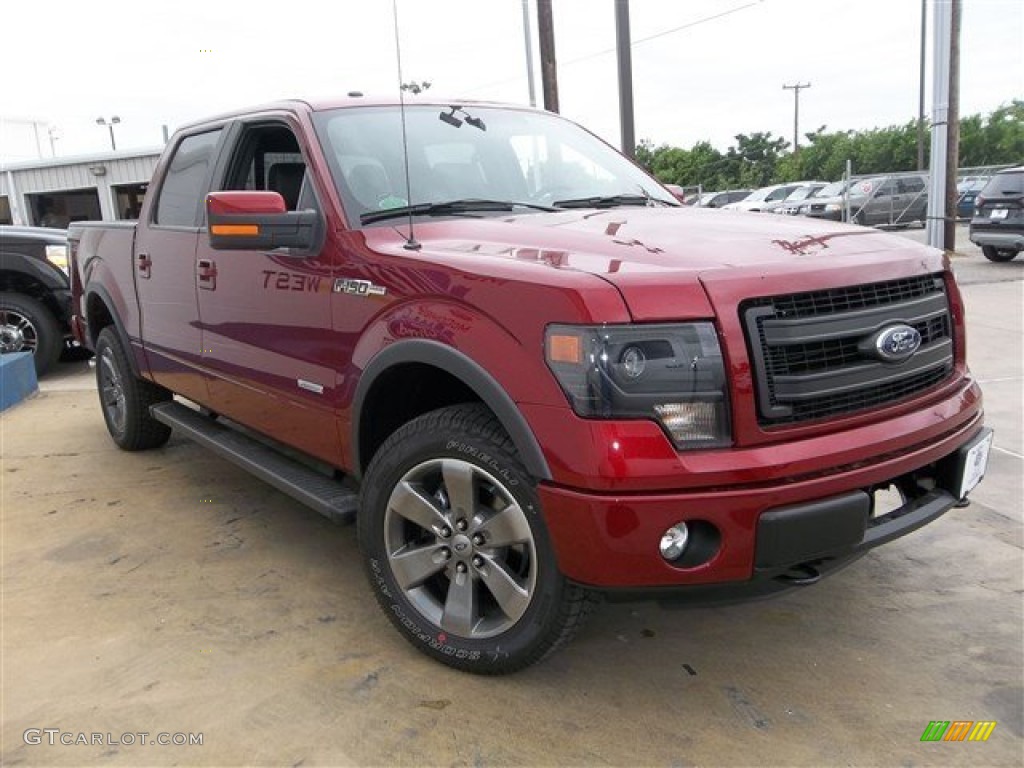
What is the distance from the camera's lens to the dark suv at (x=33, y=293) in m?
8.01

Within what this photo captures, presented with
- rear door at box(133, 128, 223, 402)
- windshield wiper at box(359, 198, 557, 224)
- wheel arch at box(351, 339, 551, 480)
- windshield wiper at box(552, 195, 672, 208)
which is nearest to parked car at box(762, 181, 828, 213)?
windshield wiper at box(552, 195, 672, 208)

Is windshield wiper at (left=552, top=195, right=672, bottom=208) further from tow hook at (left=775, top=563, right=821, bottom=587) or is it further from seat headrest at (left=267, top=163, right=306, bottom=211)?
tow hook at (left=775, top=563, right=821, bottom=587)

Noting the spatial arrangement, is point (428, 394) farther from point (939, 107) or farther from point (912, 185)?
point (912, 185)

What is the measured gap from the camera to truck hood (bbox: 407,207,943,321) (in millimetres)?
2256

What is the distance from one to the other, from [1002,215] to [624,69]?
7.03 metres

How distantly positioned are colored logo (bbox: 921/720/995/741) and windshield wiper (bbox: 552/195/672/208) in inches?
87.2

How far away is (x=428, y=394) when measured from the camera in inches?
120

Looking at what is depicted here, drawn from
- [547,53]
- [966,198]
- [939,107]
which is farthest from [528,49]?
[966,198]

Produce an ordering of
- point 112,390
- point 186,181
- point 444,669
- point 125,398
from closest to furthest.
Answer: point 444,669 < point 186,181 < point 125,398 < point 112,390

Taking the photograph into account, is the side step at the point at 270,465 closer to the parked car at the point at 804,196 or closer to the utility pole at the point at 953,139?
the utility pole at the point at 953,139

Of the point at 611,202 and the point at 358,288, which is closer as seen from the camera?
the point at 358,288

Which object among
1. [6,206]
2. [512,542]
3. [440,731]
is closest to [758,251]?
[512,542]

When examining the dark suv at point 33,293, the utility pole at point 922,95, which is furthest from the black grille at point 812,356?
Result: the utility pole at point 922,95

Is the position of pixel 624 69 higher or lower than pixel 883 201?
higher
